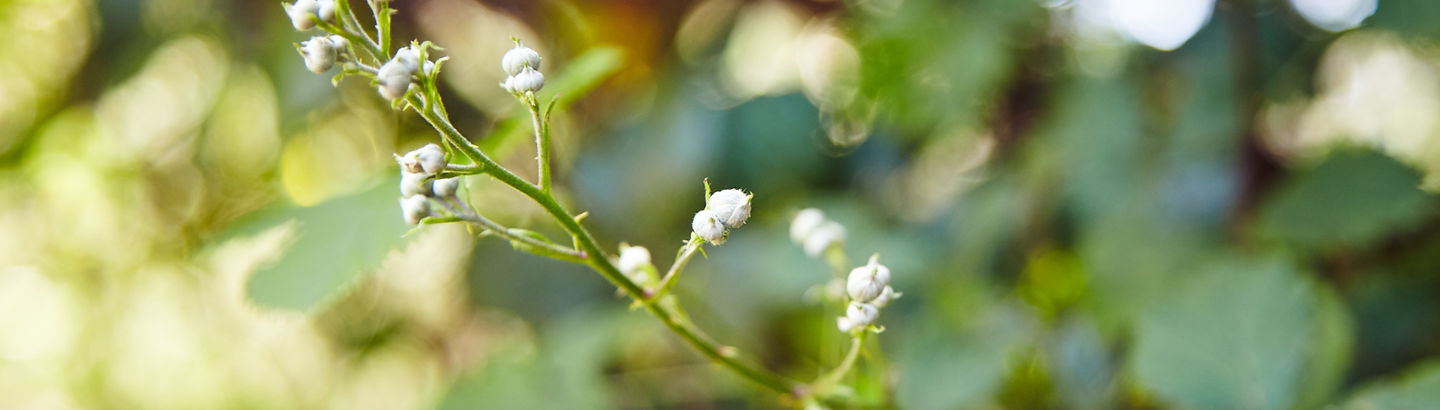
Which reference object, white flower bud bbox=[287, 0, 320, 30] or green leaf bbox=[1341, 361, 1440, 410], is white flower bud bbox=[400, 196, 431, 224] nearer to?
white flower bud bbox=[287, 0, 320, 30]

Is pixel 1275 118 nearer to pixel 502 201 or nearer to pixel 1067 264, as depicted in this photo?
pixel 1067 264

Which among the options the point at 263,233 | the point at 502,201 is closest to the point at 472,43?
the point at 502,201

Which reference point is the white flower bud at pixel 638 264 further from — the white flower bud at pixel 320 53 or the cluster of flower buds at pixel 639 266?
the white flower bud at pixel 320 53

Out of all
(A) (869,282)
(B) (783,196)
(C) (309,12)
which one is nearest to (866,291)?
(A) (869,282)

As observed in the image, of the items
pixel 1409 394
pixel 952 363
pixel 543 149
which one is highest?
pixel 1409 394

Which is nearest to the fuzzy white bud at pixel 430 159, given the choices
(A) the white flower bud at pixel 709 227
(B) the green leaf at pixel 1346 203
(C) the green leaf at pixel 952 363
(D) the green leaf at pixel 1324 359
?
(A) the white flower bud at pixel 709 227

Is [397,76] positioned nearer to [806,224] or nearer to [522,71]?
[522,71]
